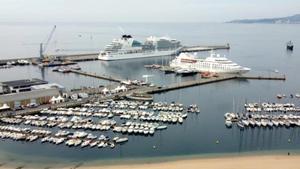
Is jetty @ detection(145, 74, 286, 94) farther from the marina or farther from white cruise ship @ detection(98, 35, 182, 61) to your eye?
white cruise ship @ detection(98, 35, 182, 61)

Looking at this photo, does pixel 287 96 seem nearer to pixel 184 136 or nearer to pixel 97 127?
pixel 184 136

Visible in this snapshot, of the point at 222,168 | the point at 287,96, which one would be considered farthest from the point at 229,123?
the point at 287,96

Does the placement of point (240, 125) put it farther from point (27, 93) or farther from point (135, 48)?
point (135, 48)

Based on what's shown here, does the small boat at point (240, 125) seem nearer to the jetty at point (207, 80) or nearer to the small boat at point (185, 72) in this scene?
the jetty at point (207, 80)

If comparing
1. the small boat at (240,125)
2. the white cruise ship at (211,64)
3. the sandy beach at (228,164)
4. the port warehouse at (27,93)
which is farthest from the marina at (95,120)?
the white cruise ship at (211,64)

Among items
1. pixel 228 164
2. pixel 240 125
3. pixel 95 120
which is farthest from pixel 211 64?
pixel 228 164

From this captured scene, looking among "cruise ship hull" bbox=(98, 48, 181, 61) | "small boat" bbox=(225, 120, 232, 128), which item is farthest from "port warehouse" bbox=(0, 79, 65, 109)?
"cruise ship hull" bbox=(98, 48, 181, 61)

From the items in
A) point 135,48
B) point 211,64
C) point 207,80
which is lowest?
point 207,80
